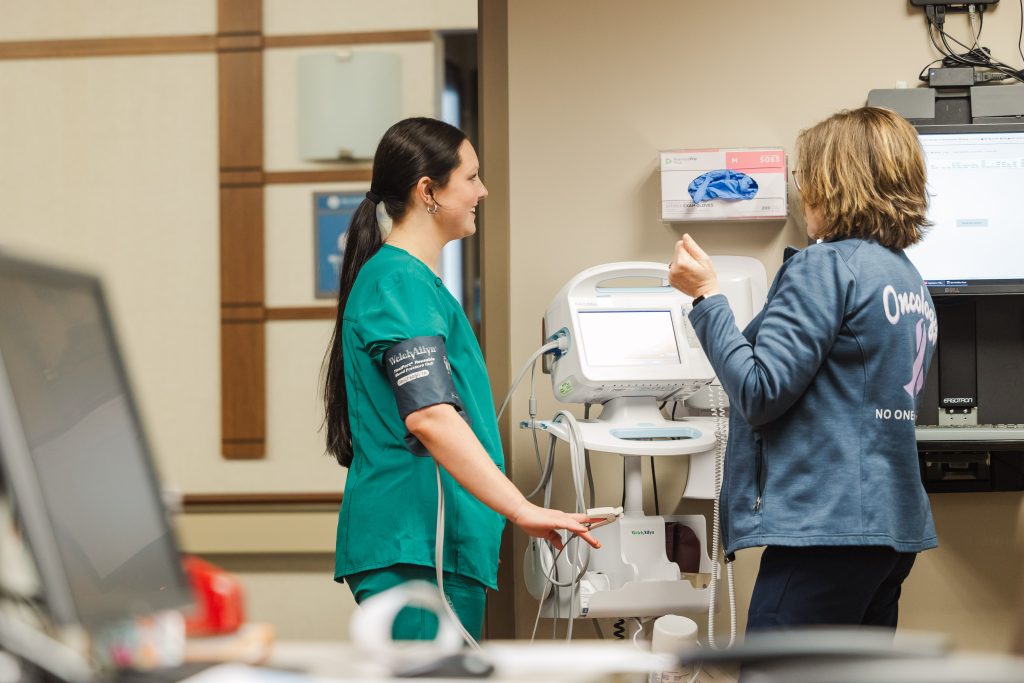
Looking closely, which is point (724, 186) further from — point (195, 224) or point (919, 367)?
point (195, 224)

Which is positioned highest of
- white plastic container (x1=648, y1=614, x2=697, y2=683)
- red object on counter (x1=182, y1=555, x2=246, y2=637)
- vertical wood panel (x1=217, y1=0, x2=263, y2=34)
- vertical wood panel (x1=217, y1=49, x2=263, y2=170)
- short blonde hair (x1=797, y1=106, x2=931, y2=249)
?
vertical wood panel (x1=217, y1=0, x2=263, y2=34)

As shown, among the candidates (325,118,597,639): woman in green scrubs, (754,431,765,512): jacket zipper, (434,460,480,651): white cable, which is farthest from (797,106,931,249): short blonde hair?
(434,460,480,651): white cable

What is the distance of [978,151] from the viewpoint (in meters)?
2.25

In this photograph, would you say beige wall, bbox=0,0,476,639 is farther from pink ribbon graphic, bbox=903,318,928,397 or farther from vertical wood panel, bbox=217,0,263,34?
pink ribbon graphic, bbox=903,318,928,397

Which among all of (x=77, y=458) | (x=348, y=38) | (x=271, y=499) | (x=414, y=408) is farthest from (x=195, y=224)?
(x=77, y=458)

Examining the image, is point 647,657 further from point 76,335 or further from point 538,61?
point 538,61

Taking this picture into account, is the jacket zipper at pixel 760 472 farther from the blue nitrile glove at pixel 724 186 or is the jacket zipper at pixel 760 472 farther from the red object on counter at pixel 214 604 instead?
the blue nitrile glove at pixel 724 186

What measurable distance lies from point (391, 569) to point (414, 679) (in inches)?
30.9

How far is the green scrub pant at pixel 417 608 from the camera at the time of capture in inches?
56.2

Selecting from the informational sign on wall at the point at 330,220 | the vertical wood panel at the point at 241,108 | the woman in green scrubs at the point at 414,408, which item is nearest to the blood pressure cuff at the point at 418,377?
the woman in green scrubs at the point at 414,408

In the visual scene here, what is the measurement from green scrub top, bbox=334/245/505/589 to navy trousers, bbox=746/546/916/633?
1.47 ft

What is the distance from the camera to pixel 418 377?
1372mm

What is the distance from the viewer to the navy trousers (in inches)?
53.2

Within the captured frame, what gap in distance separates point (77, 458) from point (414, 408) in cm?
71
